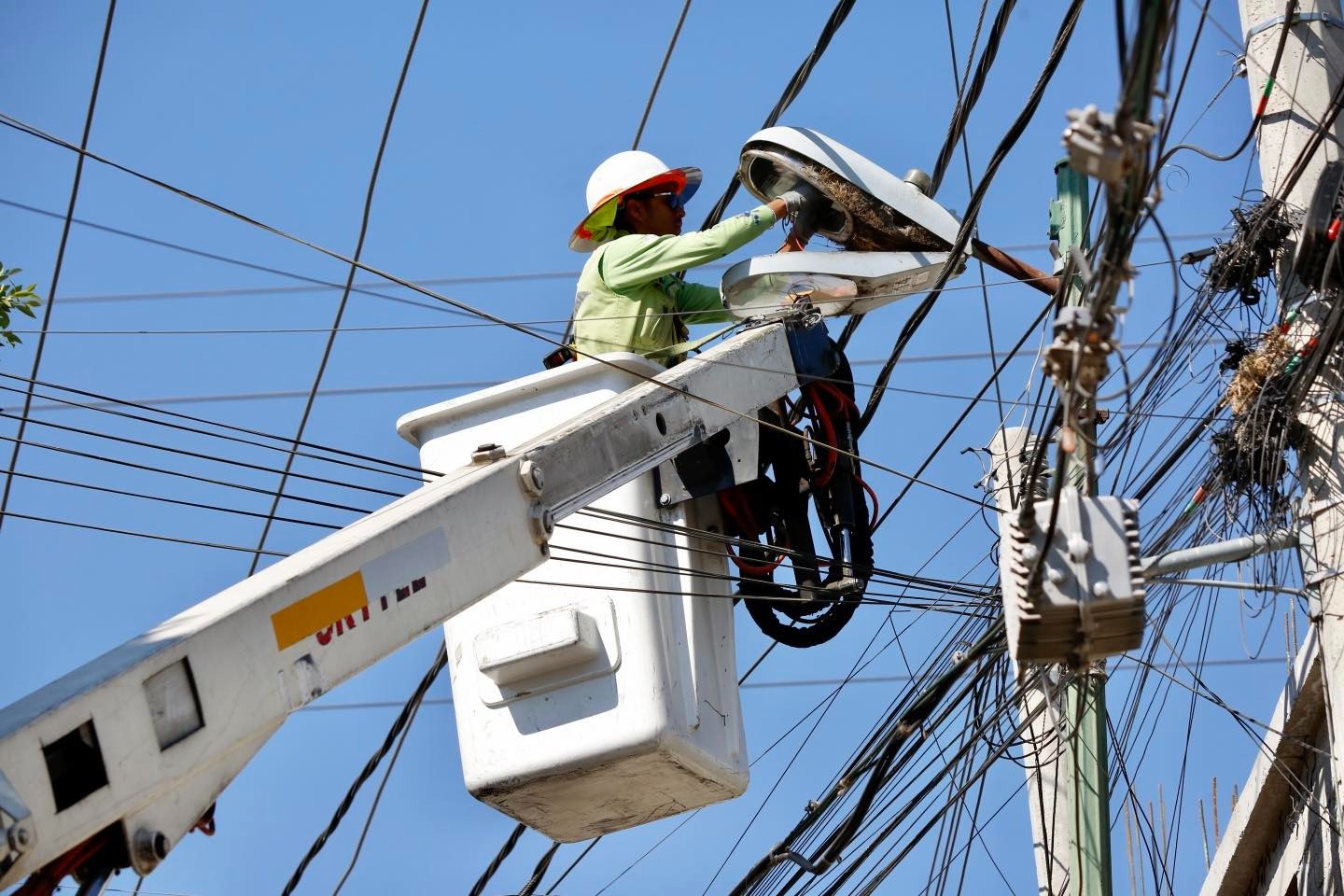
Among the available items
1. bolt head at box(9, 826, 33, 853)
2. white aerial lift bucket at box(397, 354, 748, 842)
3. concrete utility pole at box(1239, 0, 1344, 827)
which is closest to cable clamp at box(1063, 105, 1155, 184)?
bolt head at box(9, 826, 33, 853)

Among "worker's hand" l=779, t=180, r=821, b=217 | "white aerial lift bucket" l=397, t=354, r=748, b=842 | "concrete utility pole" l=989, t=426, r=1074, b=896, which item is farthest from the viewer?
"concrete utility pole" l=989, t=426, r=1074, b=896

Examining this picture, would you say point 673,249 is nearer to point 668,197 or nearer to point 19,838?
point 668,197

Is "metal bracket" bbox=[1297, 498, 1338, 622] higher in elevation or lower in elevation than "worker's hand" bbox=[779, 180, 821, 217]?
lower

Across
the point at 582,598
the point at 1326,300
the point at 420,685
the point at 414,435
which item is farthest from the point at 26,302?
the point at 1326,300

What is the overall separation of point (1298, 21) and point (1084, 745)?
2.62m

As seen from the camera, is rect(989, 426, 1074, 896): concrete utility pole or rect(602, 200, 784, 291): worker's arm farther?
rect(989, 426, 1074, 896): concrete utility pole

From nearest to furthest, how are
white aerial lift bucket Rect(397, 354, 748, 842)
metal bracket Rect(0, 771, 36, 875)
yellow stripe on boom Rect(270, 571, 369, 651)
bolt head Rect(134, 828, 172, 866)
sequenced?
metal bracket Rect(0, 771, 36, 875)
bolt head Rect(134, 828, 172, 866)
yellow stripe on boom Rect(270, 571, 369, 651)
white aerial lift bucket Rect(397, 354, 748, 842)

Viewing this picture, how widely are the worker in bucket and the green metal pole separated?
963mm

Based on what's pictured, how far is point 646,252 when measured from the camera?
6145 millimetres

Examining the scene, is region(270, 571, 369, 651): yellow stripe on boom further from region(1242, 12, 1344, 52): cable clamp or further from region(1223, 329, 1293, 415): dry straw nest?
region(1242, 12, 1344, 52): cable clamp

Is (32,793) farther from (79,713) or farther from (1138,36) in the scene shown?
(1138,36)

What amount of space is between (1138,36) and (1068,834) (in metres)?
5.17

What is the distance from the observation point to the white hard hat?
260 inches

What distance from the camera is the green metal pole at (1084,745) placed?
6691mm
